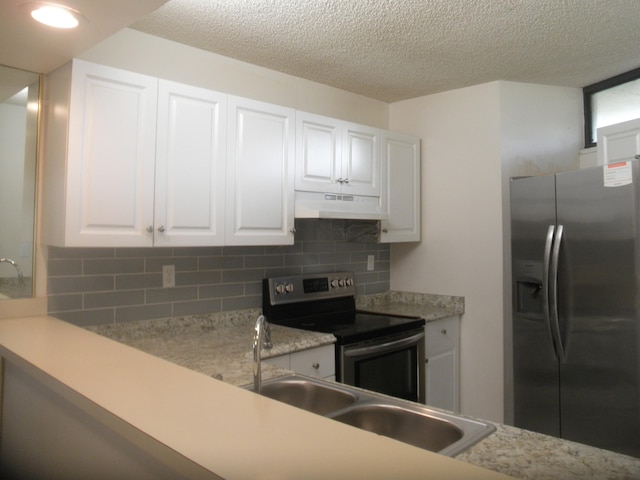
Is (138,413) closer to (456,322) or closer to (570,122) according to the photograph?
(456,322)

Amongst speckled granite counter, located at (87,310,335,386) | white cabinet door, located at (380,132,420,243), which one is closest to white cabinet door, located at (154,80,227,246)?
speckled granite counter, located at (87,310,335,386)

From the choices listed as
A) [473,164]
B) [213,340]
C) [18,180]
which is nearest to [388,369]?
[213,340]

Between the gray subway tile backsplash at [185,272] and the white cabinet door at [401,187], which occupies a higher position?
the white cabinet door at [401,187]

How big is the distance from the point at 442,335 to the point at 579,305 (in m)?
0.94

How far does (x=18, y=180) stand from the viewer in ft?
7.17

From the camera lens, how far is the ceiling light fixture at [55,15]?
1.49m

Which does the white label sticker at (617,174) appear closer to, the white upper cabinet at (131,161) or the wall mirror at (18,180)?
the white upper cabinet at (131,161)

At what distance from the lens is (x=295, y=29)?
242 centimetres

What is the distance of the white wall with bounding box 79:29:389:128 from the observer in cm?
235

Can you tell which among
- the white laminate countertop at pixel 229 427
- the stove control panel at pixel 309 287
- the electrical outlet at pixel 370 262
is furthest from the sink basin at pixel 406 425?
the electrical outlet at pixel 370 262

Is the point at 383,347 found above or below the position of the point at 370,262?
below

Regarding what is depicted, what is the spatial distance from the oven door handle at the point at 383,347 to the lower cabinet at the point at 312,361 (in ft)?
0.34

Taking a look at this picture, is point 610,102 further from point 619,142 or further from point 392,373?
point 392,373

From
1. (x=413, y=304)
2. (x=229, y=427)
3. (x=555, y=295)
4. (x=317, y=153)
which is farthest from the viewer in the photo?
(x=413, y=304)
